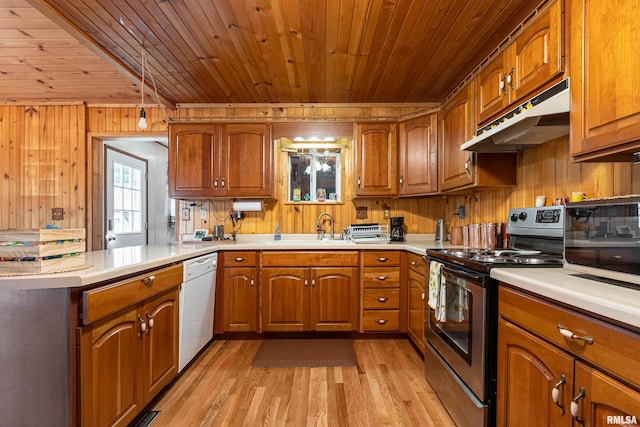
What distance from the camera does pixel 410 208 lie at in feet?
11.4

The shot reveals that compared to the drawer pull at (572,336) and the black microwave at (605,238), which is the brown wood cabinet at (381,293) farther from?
the drawer pull at (572,336)

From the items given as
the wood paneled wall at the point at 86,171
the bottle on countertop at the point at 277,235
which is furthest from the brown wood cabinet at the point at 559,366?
the bottle on countertop at the point at 277,235

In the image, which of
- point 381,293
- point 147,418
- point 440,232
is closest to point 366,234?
point 381,293

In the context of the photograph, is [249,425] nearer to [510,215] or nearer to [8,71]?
[510,215]

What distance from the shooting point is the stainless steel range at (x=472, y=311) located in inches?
54.4

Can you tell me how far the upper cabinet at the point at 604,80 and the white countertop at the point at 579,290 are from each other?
48 centimetres

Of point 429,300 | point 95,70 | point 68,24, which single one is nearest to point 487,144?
point 429,300

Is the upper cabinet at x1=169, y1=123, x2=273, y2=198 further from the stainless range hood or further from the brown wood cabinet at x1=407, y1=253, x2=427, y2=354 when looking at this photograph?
the stainless range hood

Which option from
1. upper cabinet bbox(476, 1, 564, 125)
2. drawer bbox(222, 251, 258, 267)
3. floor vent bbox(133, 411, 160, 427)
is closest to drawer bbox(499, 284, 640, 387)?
upper cabinet bbox(476, 1, 564, 125)

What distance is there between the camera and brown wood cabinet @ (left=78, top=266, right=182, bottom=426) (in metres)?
1.22

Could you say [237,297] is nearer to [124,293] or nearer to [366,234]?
[366,234]

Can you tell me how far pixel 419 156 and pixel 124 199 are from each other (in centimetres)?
382

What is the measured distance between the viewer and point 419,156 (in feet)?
9.75

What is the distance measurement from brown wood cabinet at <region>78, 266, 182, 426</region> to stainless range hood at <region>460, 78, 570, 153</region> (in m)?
2.01
